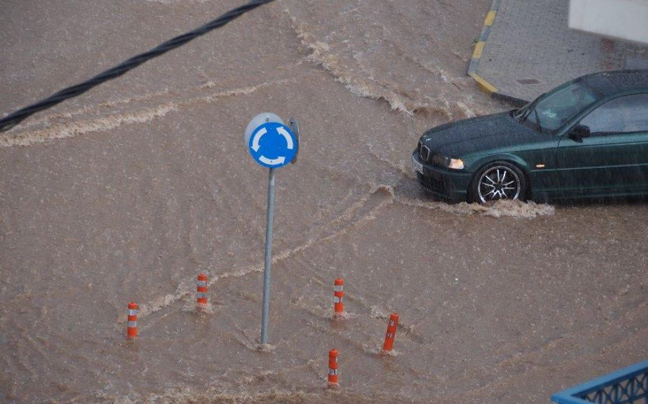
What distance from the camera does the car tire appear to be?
1195cm

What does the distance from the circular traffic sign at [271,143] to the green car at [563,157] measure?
369 centimetres

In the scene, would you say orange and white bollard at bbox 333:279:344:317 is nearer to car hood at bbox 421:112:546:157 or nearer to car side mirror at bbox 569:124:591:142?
car hood at bbox 421:112:546:157

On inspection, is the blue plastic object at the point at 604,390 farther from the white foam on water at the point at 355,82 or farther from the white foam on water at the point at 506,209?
the white foam on water at the point at 355,82

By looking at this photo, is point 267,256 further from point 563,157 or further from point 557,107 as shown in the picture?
point 557,107

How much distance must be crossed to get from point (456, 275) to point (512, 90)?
5961 millimetres

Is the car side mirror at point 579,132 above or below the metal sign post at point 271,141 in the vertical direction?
above

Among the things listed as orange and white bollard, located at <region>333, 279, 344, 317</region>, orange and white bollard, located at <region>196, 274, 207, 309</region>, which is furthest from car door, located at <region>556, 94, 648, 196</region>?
orange and white bollard, located at <region>196, 274, 207, 309</region>

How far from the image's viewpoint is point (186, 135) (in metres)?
13.7

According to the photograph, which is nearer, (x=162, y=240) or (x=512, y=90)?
(x=162, y=240)

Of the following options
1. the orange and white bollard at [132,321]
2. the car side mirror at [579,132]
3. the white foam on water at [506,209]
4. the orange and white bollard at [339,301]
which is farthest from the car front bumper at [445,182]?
the orange and white bollard at [132,321]

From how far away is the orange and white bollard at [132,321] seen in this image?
884 cm

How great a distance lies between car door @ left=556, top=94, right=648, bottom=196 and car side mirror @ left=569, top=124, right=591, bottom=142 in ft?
0.04

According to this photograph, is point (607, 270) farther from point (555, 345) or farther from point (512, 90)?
point (512, 90)

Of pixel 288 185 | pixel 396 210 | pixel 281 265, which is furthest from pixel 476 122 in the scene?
pixel 281 265
